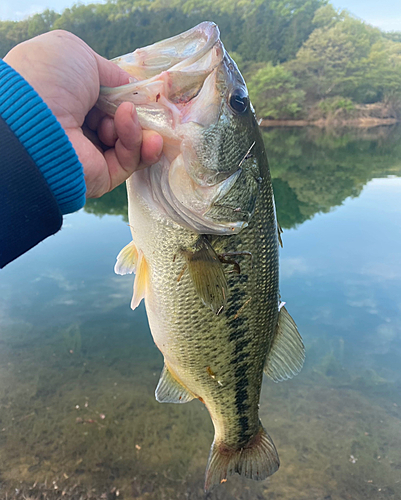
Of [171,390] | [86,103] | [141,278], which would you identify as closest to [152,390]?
[171,390]

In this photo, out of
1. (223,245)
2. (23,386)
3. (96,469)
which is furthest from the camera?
(23,386)

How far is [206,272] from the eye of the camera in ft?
4.47

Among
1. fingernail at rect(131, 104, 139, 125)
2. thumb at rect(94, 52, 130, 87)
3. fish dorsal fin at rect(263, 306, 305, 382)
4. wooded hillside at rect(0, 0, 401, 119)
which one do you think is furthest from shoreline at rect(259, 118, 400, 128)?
fingernail at rect(131, 104, 139, 125)

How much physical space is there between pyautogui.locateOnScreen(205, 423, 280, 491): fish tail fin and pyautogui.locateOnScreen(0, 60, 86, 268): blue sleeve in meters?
1.39

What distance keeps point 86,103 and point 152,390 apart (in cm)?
324

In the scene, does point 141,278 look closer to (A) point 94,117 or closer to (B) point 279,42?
(A) point 94,117

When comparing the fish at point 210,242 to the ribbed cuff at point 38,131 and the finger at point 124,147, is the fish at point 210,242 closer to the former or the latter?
the finger at point 124,147

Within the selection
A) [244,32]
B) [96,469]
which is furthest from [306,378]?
[244,32]

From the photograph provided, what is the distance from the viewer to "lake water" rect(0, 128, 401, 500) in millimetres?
2727

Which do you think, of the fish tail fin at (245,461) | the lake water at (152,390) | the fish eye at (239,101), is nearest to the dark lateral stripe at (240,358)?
the fish tail fin at (245,461)

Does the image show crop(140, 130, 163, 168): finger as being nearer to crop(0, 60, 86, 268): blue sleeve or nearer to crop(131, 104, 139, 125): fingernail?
crop(131, 104, 139, 125): fingernail

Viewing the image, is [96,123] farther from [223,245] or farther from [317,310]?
[317,310]

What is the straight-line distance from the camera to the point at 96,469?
2781 mm

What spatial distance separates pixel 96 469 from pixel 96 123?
2732 millimetres
